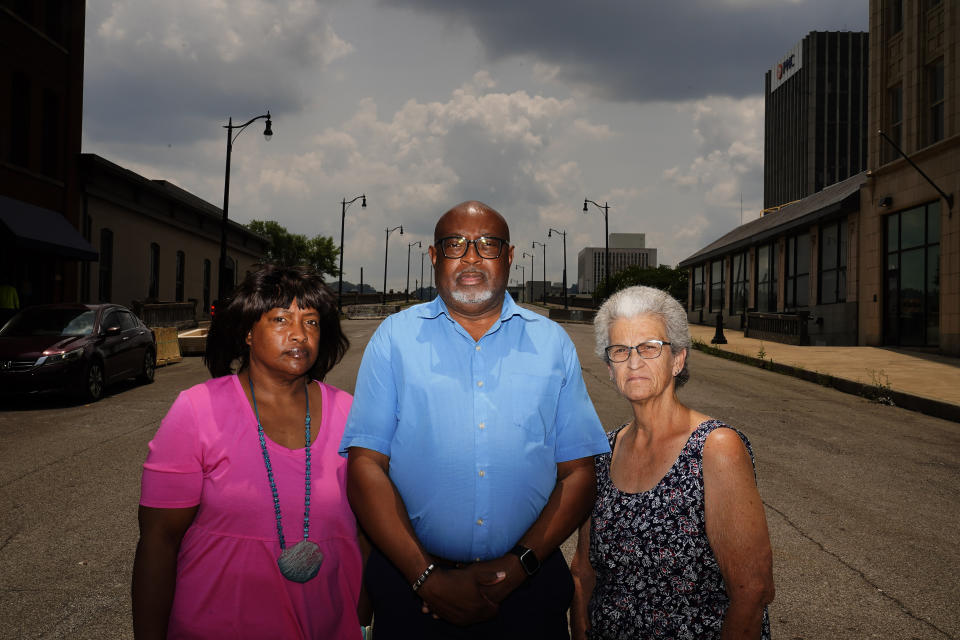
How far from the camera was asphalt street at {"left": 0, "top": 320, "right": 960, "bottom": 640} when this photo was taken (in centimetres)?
369

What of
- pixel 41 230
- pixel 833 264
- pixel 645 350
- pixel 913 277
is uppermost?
pixel 833 264

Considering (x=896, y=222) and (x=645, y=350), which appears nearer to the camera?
(x=645, y=350)

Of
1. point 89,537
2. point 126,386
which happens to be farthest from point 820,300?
point 89,537

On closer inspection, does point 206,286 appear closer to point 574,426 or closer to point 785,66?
point 574,426

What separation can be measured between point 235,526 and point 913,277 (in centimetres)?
2594

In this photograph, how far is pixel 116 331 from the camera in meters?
11.8

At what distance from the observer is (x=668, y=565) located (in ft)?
7.17

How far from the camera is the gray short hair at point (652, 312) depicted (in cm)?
247

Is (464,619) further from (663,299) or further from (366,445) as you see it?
(663,299)

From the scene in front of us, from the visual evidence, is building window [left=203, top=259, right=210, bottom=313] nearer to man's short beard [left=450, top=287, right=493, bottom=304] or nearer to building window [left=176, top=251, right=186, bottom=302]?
building window [left=176, top=251, right=186, bottom=302]

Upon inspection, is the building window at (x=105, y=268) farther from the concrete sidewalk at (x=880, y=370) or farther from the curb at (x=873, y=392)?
the curb at (x=873, y=392)

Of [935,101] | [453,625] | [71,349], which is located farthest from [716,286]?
[453,625]

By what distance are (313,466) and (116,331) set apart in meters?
11.2

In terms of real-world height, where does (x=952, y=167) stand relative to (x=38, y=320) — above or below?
above
